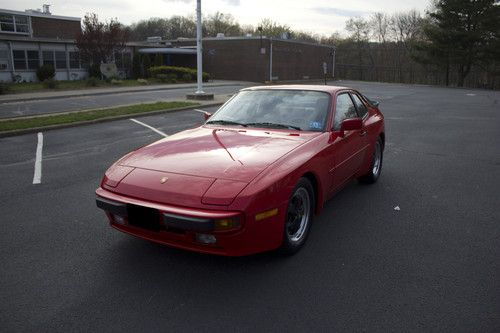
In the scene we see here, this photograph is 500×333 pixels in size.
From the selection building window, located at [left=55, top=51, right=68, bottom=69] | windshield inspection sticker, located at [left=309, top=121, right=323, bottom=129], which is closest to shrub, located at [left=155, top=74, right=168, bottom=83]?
building window, located at [left=55, top=51, right=68, bottom=69]

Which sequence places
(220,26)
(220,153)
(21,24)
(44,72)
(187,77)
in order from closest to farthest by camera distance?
(220,153) < (44,72) < (187,77) < (21,24) < (220,26)

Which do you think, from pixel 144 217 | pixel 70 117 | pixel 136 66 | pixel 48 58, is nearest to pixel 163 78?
pixel 136 66

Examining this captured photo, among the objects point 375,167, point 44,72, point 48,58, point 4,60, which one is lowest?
point 375,167

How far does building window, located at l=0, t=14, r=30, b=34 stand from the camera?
35.2m

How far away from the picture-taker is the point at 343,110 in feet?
16.1

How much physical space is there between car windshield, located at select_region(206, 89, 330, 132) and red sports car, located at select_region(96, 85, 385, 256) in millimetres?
11

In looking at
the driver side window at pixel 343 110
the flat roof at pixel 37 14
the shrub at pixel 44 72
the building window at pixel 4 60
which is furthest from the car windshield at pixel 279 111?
the flat roof at pixel 37 14

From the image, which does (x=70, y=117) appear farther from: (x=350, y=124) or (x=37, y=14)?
(x=37, y=14)

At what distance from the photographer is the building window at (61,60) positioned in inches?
1153

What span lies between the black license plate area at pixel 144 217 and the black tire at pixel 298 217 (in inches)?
40.4

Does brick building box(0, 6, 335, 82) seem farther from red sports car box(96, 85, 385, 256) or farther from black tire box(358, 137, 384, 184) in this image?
red sports car box(96, 85, 385, 256)

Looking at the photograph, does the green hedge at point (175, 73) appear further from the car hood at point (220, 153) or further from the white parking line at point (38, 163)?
the car hood at point (220, 153)

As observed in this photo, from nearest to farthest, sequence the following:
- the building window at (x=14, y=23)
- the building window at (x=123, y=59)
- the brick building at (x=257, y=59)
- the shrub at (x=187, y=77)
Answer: the shrub at (x=187, y=77)
the building window at (x=123, y=59)
the brick building at (x=257, y=59)
the building window at (x=14, y=23)

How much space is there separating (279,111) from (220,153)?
1.20 metres
